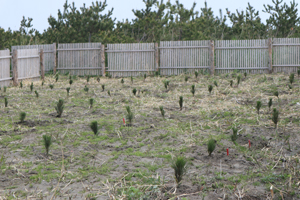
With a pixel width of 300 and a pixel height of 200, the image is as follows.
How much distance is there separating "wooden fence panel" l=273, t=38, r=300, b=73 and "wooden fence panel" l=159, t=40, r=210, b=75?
3.20 meters

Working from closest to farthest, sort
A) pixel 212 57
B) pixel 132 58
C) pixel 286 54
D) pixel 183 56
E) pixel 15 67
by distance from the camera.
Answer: pixel 15 67
pixel 212 57
pixel 286 54
pixel 183 56
pixel 132 58

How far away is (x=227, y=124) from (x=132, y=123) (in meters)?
1.82

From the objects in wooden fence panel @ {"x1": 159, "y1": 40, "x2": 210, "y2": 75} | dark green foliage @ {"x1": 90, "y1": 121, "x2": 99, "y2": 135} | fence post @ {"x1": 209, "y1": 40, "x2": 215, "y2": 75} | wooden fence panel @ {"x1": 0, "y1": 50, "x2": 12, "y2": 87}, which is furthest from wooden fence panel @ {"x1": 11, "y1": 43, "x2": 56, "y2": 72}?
dark green foliage @ {"x1": 90, "y1": 121, "x2": 99, "y2": 135}

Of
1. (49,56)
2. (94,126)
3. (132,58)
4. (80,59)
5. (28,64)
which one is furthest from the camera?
(49,56)

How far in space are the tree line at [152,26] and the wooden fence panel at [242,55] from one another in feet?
12.7

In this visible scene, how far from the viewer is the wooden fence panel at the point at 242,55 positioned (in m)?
17.0

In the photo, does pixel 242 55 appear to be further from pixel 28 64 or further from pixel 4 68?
pixel 4 68

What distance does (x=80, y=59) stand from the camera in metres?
18.2

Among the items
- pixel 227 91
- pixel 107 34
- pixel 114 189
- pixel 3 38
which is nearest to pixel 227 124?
pixel 114 189

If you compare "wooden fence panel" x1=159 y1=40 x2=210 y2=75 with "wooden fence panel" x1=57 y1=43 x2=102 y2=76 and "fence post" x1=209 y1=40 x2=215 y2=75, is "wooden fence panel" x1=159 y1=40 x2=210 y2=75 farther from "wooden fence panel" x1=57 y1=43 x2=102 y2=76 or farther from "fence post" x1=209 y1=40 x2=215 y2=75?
"wooden fence panel" x1=57 y1=43 x2=102 y2=76

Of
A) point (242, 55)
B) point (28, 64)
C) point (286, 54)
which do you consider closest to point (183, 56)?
point (242, 55)

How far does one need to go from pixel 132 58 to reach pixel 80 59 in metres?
2.74

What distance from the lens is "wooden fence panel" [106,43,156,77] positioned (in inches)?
684

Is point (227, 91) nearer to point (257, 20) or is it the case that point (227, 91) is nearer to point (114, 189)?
point (114, 189)
